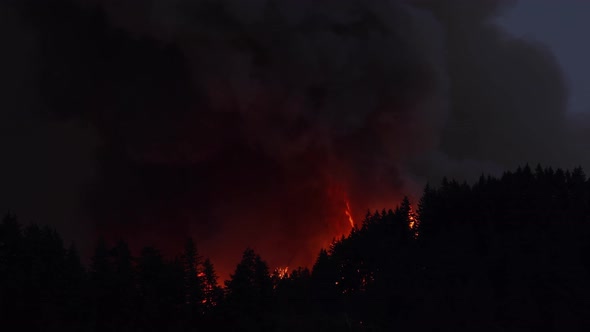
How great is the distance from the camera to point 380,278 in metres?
47.1

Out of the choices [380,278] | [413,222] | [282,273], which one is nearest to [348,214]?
[413,222]

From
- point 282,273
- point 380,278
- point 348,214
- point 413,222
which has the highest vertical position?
point 348,214

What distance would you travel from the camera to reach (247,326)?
126 ft

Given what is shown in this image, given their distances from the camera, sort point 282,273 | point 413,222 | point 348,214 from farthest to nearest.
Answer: point 348,214 → point 413,222 → point 282,273

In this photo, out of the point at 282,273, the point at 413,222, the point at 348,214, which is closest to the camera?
the point at 282,273

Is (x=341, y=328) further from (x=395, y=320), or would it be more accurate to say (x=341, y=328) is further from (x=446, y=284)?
(x=446, y=284)

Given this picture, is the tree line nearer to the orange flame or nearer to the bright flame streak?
the orange flame

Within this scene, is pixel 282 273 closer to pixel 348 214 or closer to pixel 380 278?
pixel 380 278

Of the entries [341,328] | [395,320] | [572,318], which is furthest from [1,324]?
[572,318]

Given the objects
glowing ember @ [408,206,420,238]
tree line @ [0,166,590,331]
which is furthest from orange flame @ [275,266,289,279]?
glowing ember @ [408,206,420,238]

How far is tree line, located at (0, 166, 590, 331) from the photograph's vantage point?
3794 centimetres

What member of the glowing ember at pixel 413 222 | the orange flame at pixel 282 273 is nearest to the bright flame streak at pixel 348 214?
the orange flame at pixel 282 273

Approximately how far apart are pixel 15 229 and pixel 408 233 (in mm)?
27680

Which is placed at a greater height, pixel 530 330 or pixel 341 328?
pixel 341 328
